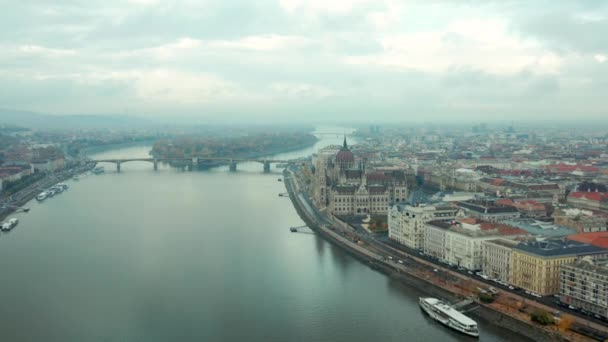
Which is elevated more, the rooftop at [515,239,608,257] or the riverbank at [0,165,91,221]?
the rooftop at [515,239,608,257]

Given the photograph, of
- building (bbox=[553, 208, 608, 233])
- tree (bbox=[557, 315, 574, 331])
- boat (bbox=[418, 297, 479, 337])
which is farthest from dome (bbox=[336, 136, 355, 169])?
tree (bbox=[557, 315, 574, 331])

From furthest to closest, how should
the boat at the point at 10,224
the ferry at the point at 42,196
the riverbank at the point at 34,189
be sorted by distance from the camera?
the ferry at the point at 42,196 → the riverbank at the point at 34,189 → the boat at the point at 10,224

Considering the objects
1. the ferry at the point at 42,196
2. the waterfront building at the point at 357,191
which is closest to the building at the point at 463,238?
the waterfront building at the point at 357,191

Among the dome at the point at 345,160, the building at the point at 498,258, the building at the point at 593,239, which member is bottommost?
the building at the point at 498,258

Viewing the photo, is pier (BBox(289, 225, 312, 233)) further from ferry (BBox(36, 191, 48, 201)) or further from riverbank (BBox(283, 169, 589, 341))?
ferry (BBox(36, 191, 48, 201))

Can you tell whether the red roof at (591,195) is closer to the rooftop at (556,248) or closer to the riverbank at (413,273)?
the riverbank at (413,273)

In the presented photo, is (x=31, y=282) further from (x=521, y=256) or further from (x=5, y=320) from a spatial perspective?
(x=521, y=256)
